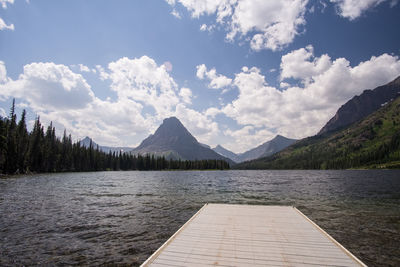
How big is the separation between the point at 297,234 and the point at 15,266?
17560mm

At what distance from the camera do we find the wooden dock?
1019 centimetres

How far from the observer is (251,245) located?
40.3 ft

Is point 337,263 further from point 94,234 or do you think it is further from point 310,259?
point 94,234

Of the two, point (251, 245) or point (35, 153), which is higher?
point (35, 153)

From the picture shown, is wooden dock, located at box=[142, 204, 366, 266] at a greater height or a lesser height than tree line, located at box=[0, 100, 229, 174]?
lesser

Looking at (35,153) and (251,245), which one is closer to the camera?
(251,245)

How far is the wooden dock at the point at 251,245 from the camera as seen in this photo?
10.2 meters

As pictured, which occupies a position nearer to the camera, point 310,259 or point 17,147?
point 310,259

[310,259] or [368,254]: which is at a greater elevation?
[310,259]

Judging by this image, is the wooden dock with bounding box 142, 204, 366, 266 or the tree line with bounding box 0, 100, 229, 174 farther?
the tree line with bounding box 0, 100, 229, 174

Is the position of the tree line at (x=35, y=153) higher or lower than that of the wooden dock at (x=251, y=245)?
higher

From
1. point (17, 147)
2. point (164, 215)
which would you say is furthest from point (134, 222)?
point (17, 147)

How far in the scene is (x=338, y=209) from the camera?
29719mm

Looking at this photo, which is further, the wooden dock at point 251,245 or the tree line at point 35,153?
the tree line at point 35,153
